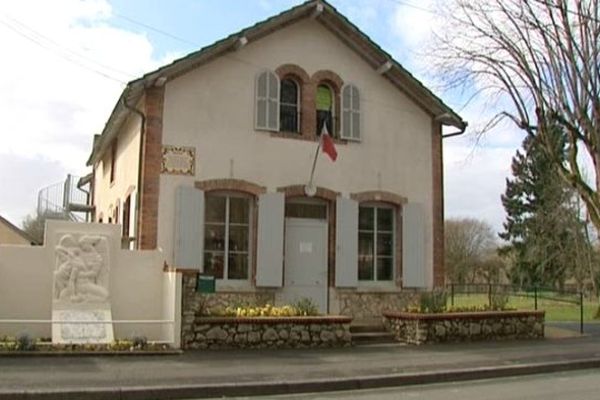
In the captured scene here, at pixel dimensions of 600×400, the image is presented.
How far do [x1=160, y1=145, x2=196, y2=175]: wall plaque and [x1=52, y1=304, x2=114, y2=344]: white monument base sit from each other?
378 centimetres

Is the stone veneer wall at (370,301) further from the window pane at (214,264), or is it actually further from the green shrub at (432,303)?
the window pane at (214,264)

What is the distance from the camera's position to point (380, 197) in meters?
18.2

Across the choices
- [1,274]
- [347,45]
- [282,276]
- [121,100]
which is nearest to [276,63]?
[347,45]

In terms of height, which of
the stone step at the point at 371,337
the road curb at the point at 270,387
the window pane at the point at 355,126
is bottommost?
the road curb at the point at 270,387

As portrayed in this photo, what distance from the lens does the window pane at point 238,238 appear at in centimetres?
1675

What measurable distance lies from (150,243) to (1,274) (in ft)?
10.8

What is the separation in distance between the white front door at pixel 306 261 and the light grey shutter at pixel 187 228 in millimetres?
2247

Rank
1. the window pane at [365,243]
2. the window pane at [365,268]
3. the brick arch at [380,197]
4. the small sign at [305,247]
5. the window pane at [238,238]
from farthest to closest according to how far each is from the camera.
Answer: the window pane at [365,243], the window pane at [365,268], the brick arch at [380,197], the small sign at [305,247], the window pane at [238,238]

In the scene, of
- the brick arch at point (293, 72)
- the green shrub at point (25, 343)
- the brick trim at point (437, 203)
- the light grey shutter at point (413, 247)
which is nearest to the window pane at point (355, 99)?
the brick arch at point (293, 72)

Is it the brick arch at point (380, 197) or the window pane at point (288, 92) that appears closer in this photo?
the window pane at point (288, 92)

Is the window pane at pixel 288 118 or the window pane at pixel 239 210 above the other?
the window pane at pixel 288 118

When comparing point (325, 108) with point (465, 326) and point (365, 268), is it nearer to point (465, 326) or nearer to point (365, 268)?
point (365, 268)

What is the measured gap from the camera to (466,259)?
58.6 meters

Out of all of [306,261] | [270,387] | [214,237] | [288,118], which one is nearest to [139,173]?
[214,237]
